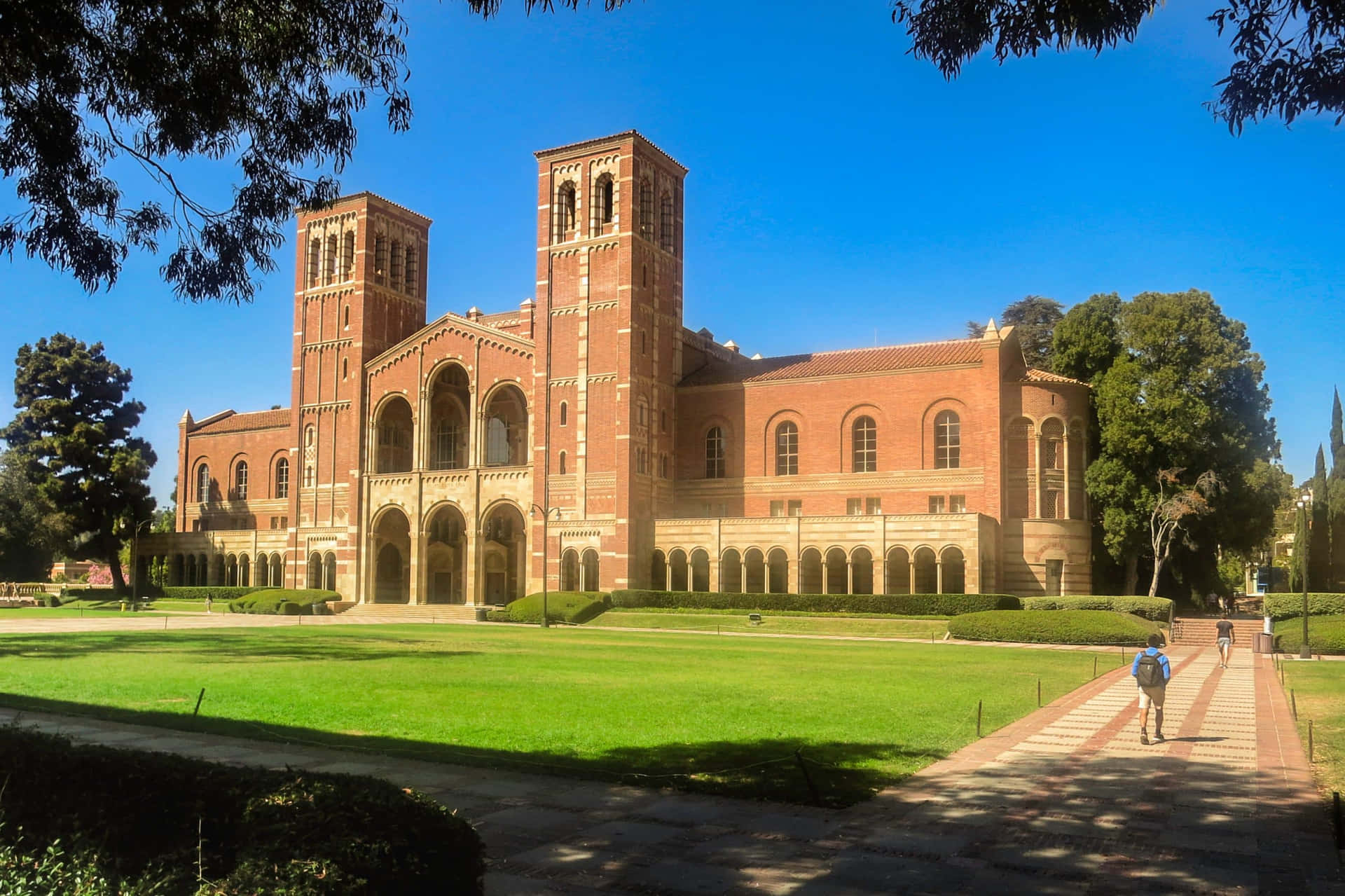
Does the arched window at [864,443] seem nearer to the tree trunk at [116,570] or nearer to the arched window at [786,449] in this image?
the arched window at [786,449]

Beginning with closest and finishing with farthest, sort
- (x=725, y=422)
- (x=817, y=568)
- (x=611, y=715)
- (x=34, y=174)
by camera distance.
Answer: (x=34, y=174)
(x=611, y=715)
(x=817, y=568)
(x=725, y=422)

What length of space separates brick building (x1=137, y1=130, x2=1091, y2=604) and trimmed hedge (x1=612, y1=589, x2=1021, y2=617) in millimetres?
2247

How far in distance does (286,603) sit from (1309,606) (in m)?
50.4

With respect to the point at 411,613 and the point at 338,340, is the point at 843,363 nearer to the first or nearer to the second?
the point at 411,613

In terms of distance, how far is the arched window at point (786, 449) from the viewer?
5766 cm

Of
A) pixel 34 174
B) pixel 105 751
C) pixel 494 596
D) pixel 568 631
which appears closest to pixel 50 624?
pixel 568 631

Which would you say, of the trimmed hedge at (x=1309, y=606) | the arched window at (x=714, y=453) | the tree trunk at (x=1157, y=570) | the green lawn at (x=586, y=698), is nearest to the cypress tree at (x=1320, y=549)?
the tree trunk at (x=1157, y=570)

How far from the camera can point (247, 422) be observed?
78.3m

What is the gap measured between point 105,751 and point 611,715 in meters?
9.75

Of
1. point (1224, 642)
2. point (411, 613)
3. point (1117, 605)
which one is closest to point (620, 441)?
point (411, 613)

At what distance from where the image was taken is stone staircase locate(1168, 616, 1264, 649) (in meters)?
→ 43.4

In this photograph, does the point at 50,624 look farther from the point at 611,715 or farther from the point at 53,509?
the point at 611,715

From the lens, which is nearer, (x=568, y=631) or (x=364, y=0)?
(x=364, y=0)

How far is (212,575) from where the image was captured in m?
72.0
